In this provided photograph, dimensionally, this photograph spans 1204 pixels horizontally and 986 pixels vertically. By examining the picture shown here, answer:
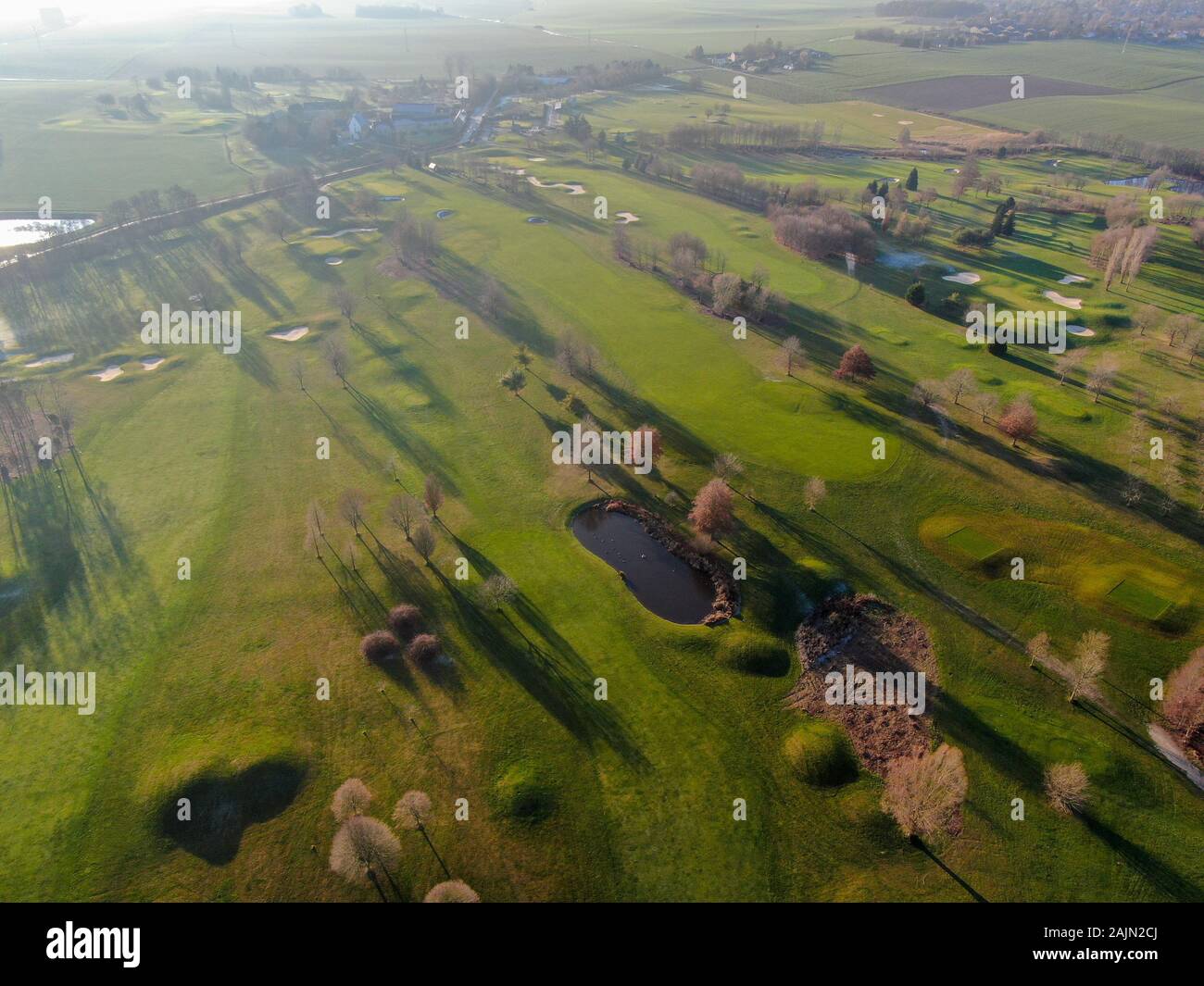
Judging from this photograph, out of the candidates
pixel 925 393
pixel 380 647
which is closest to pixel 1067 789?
pixel 380 647

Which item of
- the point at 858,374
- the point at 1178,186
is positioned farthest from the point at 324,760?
the point at 1178,186

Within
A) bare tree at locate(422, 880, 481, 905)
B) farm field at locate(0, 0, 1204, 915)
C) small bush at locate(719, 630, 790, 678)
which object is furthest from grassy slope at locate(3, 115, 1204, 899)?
bare tree at locate(422, 880, 481, 905)

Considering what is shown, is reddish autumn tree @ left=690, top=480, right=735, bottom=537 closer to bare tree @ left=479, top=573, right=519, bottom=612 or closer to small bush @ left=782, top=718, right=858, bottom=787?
bare tree @ left=479, top=573, right=519, bottom=612

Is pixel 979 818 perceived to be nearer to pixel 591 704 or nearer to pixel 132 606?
pixel 591 704

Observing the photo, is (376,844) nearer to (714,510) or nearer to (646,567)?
(646,567)

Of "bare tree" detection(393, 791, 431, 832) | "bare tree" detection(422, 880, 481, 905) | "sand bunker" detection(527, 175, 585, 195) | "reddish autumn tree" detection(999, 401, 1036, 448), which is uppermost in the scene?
"sand bunker" detection(527, 175, 585, 195)
